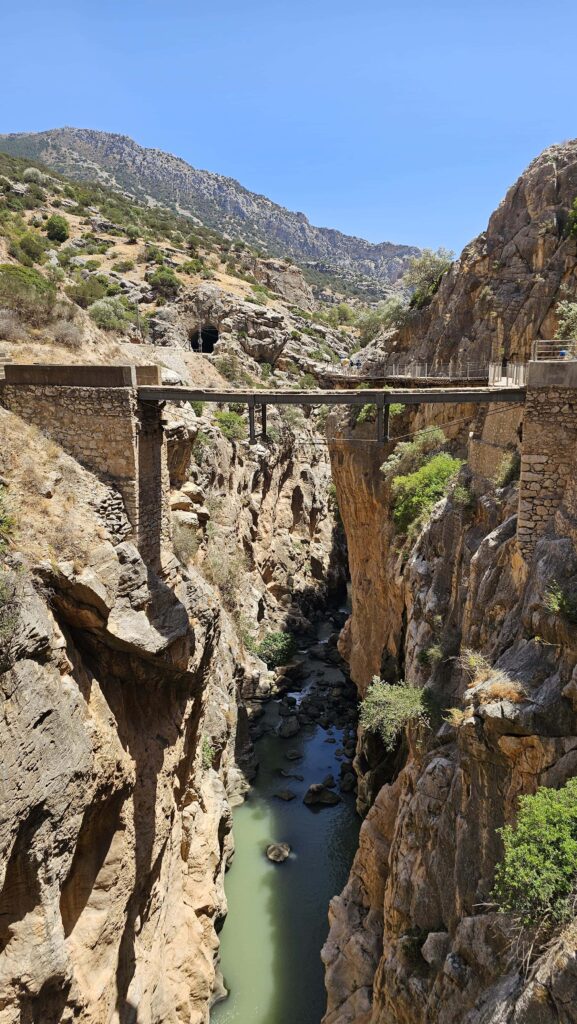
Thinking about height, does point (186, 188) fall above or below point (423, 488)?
above

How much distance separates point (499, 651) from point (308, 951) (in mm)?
13334

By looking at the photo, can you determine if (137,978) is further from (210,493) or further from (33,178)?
(33,178)

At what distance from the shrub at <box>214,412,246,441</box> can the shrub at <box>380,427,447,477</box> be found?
13.1m

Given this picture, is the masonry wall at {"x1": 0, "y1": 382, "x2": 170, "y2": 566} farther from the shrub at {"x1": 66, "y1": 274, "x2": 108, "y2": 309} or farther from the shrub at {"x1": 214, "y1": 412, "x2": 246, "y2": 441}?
the shrub at {"x1": 66, "y1": 274, "x2": 108, "y2": 309}

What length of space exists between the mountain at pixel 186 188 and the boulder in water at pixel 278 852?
99670mm

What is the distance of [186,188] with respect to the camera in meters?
125

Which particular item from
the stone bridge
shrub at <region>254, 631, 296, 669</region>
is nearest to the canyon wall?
the stone bridge

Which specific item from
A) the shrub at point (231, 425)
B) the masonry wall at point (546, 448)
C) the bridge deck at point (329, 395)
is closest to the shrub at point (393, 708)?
the masonry wall at point (546, 448)

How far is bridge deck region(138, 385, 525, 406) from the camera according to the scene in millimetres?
11812

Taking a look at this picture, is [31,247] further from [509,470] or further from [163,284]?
[509,470]

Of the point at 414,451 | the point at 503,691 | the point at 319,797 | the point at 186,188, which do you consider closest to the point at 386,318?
the point at 414,451

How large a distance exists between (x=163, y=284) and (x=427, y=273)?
22493mm

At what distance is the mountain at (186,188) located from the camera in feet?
334

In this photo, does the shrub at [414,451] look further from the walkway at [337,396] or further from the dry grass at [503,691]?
the dry grass at [503,691]
